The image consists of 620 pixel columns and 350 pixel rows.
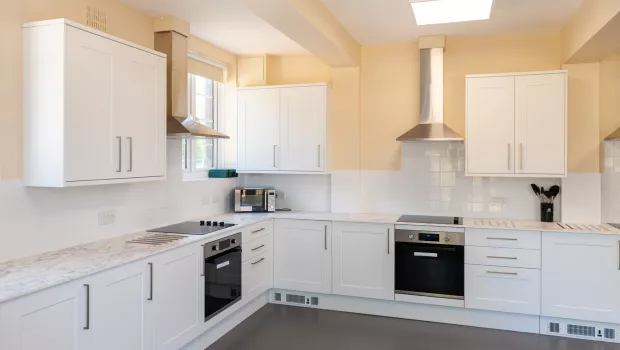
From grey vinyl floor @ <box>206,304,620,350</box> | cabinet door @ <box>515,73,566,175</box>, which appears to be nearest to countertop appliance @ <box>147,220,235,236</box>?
grey vinyl floor @ <box>206,304,620,350</box>

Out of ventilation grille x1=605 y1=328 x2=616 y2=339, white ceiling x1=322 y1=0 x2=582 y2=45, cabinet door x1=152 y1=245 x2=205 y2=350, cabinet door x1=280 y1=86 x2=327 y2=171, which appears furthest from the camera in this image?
cabinet door x1=280 y1=86 x2=327 y2=171

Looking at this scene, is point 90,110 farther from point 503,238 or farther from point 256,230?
point 503,238

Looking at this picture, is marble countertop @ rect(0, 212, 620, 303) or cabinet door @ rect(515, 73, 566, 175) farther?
cabinet door @ rect(515, 73, 566, 175)

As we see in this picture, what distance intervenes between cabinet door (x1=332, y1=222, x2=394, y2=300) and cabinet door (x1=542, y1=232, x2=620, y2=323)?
129cm

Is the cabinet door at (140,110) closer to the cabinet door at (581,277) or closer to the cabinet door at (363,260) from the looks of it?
the cabinet door at (363,260)

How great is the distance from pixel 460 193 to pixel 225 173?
7.87 ft

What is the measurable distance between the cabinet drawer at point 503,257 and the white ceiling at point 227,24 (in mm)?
2669

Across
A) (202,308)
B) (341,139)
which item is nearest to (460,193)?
(341,139)

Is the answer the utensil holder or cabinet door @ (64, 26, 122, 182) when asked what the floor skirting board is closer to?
the utensil holder

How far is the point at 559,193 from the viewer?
14.2 feet

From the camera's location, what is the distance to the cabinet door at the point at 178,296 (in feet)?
9.70

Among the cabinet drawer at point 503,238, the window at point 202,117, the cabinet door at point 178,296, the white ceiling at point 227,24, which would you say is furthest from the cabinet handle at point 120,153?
the cabinet drawer at point 503,238

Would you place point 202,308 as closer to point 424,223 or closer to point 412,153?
point 424,223

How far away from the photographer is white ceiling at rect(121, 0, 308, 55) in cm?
356
